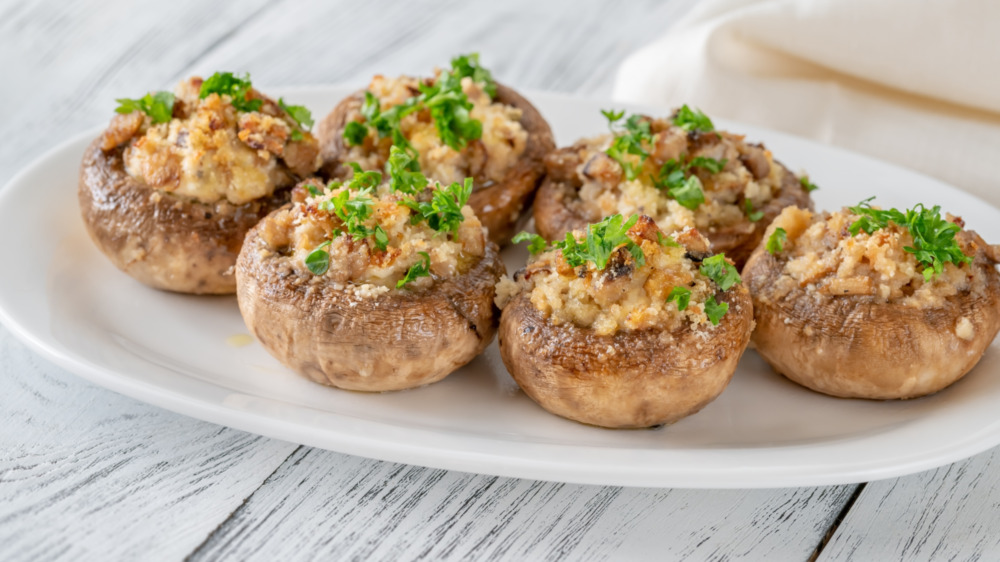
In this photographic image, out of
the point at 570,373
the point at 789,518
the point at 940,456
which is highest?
the point at 570,373

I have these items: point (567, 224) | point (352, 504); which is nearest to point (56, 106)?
point (567, 224)

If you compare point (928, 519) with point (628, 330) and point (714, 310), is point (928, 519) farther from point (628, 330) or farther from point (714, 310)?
point (628, 330)

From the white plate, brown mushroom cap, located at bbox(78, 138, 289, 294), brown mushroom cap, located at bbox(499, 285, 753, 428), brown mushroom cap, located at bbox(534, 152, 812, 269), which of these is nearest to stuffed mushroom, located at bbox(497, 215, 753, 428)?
brown mushroom cap, located at bbox(499, 285, 753, 428)

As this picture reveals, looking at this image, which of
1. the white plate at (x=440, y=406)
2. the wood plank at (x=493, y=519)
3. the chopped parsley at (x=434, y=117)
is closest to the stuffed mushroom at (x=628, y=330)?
the white plate at (x=440, y=406)

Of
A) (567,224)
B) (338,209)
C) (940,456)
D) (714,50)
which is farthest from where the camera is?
(714,50)

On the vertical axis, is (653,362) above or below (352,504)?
above

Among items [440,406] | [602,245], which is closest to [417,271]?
[440,406]

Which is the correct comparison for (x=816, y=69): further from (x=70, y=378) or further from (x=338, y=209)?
(x=70, y=378)

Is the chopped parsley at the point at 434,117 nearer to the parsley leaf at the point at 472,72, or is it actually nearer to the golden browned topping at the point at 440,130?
the golden browned topping at the point at 440,130
